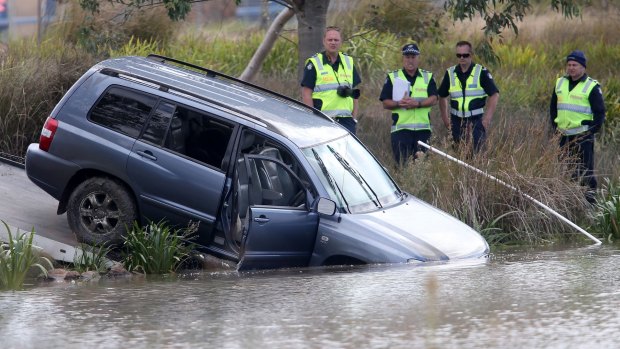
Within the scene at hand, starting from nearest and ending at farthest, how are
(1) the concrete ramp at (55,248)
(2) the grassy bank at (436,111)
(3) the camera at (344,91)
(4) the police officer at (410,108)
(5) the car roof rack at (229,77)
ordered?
(1) the concrete ramp at (55,248) < (5) the car roof rack at (229,77) < (2) the grassy bank at (436,111) < (3) the camera at (344,91) < (4) the police officer at (410,108)

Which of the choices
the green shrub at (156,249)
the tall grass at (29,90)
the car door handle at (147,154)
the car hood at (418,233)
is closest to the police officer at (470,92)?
the car hood at (418,233)

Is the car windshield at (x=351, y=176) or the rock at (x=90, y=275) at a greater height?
the car windshield at (x=351, y=176)

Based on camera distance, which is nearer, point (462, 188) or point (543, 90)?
point (462, 188)

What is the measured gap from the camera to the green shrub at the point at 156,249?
9434 mm

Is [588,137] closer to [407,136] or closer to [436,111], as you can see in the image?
[407,136]

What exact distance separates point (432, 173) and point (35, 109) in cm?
457

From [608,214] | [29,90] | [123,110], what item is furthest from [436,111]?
Answer: [123,110]

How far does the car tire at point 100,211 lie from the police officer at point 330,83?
136 inches

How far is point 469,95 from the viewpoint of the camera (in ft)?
44.4

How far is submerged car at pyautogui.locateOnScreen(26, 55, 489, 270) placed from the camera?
30.5 feet

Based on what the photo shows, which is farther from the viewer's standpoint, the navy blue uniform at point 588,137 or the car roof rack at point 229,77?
the navy blue uniform at point 588,137

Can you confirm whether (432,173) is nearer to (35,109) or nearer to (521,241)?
(521,241)

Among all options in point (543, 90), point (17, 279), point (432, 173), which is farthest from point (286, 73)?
point (17, 279)

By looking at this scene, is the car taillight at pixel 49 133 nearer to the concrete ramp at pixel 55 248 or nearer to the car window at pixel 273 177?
the concrete ramp at pixel 55 248
